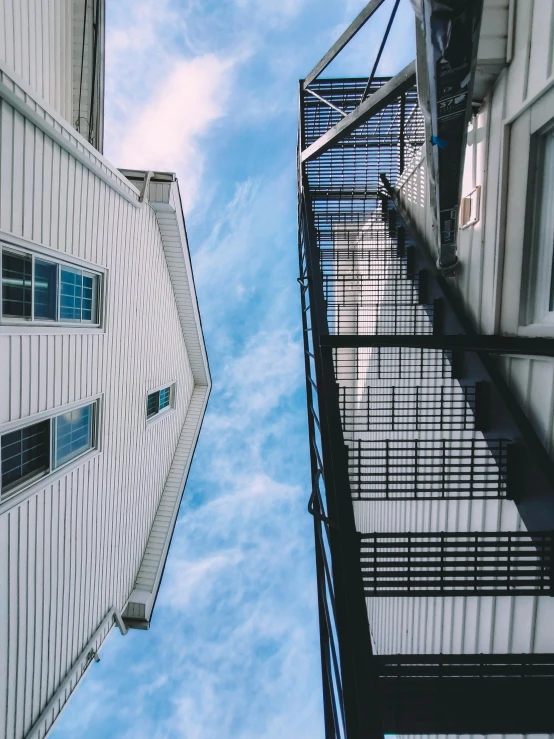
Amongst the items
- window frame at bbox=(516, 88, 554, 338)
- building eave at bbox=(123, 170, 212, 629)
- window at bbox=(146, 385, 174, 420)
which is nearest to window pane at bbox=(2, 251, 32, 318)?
building eave at bbox=(123, 170, 212, 629)

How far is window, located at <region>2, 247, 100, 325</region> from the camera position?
5.48 m

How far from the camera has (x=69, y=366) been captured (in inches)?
269

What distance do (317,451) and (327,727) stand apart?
2.38m

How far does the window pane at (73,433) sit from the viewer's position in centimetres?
669

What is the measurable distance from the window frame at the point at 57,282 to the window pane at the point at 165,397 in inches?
186

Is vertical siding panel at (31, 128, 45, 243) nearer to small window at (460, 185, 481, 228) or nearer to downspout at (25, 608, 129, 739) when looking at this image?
small window at (460, 185, 481, 228)

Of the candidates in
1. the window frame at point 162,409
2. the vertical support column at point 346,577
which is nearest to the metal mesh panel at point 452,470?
the vertical support column at point 346,577

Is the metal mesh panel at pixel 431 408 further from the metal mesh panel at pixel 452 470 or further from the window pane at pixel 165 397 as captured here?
the window pane at pixel 165 397

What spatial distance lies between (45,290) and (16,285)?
2.20ft

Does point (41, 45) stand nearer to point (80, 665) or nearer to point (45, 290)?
point (45, 290)

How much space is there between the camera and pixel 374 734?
7.19ft

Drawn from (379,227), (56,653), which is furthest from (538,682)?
(379,227)

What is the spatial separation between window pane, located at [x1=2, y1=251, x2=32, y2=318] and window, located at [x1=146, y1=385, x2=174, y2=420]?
17.9 ft

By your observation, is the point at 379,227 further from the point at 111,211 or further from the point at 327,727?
the point at 327,727
